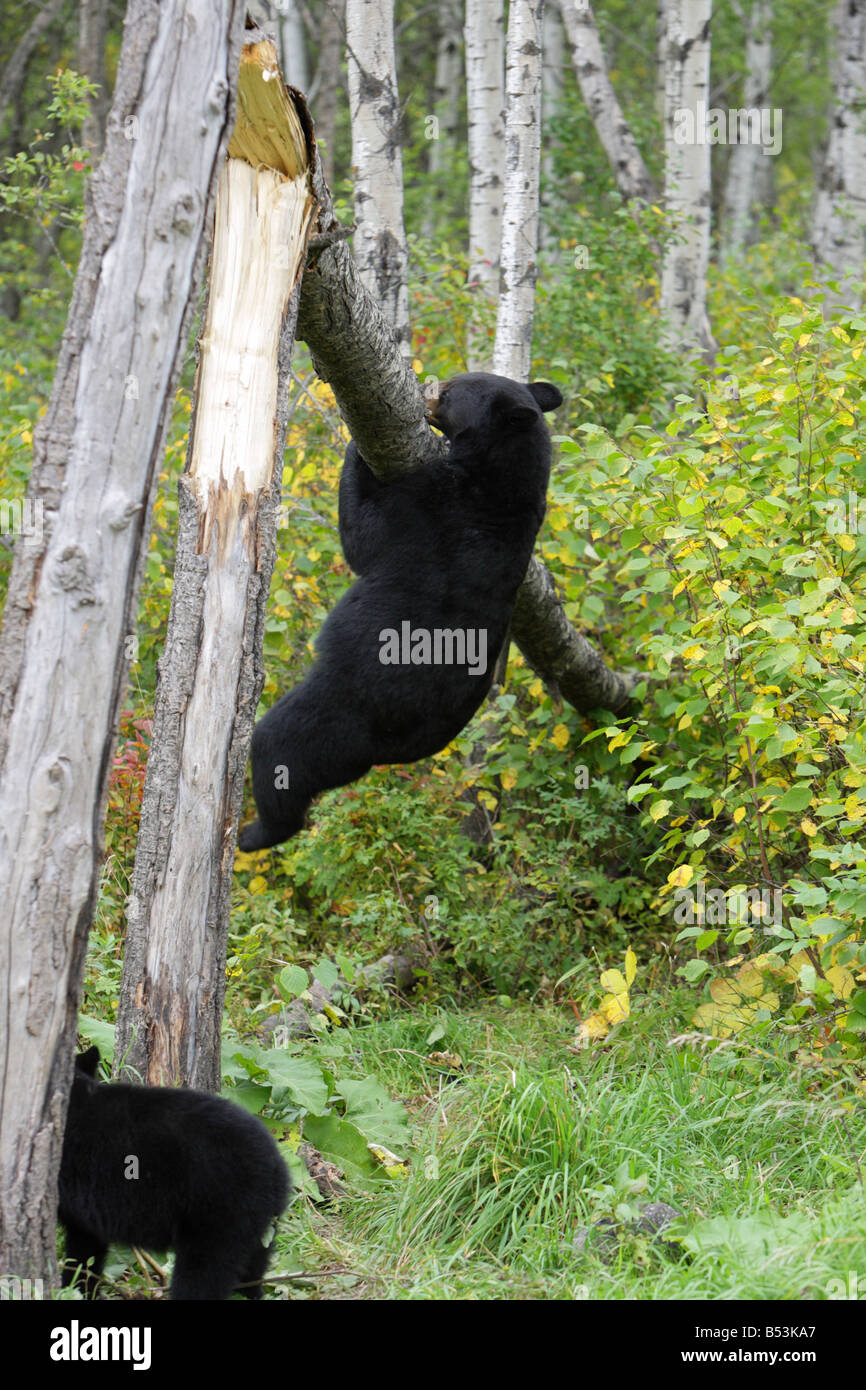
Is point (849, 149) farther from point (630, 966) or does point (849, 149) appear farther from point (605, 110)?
point (630, 966)

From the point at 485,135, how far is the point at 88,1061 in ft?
28.4

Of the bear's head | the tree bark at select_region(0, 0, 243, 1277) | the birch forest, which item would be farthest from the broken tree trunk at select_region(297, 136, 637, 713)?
the tree bark at select_region(0, 0, 243, 1277)

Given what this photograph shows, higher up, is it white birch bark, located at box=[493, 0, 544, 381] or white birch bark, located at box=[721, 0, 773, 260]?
white birch bark, located at box=[721, 0, 773, 260]

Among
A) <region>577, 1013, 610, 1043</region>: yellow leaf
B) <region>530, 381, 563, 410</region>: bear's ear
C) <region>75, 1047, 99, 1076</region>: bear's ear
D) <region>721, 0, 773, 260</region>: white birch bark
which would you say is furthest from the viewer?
<region>721, 0, 773, 260</region>: white birch bark

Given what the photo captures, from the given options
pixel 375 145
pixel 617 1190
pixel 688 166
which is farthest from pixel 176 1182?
pixel 688 166

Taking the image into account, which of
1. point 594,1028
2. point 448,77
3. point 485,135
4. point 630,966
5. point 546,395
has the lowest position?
point 594,1028

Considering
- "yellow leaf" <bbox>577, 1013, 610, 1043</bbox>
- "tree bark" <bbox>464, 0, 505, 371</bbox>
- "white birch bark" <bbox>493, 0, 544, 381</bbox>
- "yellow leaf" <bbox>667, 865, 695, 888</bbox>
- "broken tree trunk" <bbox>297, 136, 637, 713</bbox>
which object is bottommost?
"yellow leaf" <bbox>577, 1013, 610, 1043</bbox>

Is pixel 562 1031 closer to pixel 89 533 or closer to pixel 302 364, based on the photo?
pixel 89 533

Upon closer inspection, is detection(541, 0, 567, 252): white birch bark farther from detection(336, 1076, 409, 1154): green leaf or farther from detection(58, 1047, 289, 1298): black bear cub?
detection(58, 1047, 289, 1298): black bear cub

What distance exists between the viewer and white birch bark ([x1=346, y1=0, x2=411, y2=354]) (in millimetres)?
7266

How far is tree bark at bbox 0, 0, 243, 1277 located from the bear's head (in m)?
2.19

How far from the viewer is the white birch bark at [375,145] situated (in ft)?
23.8

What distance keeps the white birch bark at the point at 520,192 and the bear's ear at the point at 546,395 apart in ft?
5.42

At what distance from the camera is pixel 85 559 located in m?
2.89
